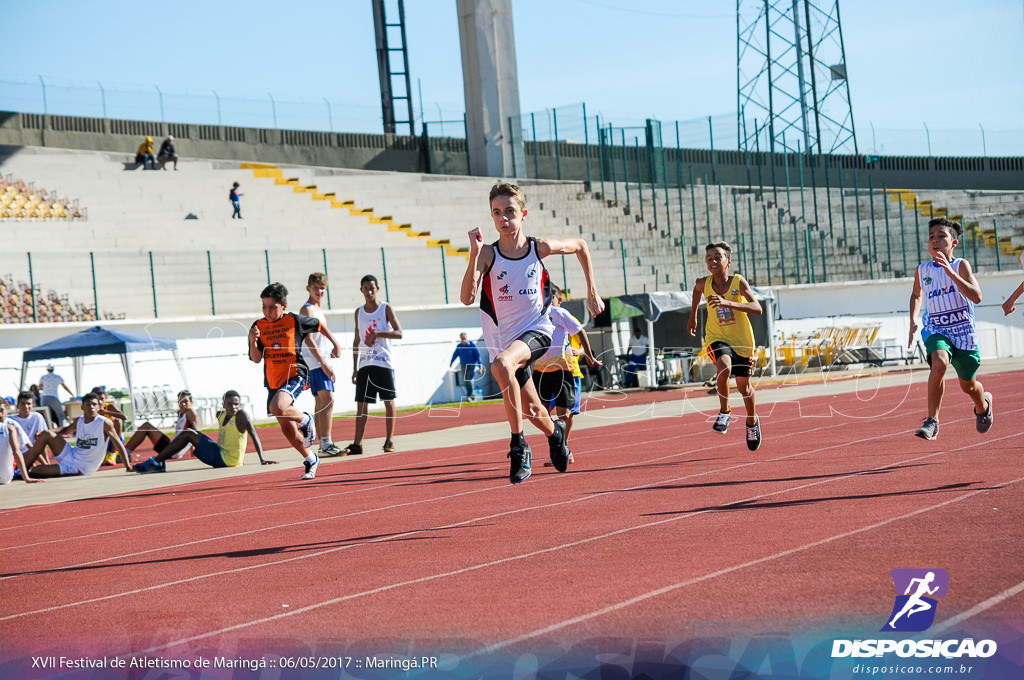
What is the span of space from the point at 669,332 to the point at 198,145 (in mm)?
21143

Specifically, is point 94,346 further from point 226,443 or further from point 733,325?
point 733,325

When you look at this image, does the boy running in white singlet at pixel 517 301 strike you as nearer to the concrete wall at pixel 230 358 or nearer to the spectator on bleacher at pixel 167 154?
the concrete wall at pixel 230 358

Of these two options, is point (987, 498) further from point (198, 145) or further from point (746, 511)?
point (198, 145)

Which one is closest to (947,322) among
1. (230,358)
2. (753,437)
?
(753,437)

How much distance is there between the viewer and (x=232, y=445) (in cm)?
1448

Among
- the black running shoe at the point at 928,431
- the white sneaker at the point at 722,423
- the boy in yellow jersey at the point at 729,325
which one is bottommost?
the white sneaker at the point at 722,423

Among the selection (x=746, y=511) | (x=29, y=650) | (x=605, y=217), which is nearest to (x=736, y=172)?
(x=605, y=217)

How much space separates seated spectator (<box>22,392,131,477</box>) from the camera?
15031 mm

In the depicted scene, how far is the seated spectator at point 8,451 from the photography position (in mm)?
14156

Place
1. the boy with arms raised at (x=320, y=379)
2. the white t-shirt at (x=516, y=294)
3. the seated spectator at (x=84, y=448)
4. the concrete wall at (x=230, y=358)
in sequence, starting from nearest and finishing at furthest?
the white t-shirt at (x=516, y=294) < the boy with arms raised at (x=320, y=379) < the seated spectator at (x=84, y=448) < the concrete wall at (x=230, y=358)

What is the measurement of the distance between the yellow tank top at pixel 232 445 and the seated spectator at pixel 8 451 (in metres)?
2.46

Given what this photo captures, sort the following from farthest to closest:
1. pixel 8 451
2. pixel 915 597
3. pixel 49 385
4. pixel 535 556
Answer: pixel 49 385 < pixel 8 451 < pixel 535 556 < pixel 915 597

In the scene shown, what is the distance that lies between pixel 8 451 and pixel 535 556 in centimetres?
1067

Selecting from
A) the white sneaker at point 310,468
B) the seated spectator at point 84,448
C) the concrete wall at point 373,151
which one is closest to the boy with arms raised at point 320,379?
the white sneaker at point 310,468
